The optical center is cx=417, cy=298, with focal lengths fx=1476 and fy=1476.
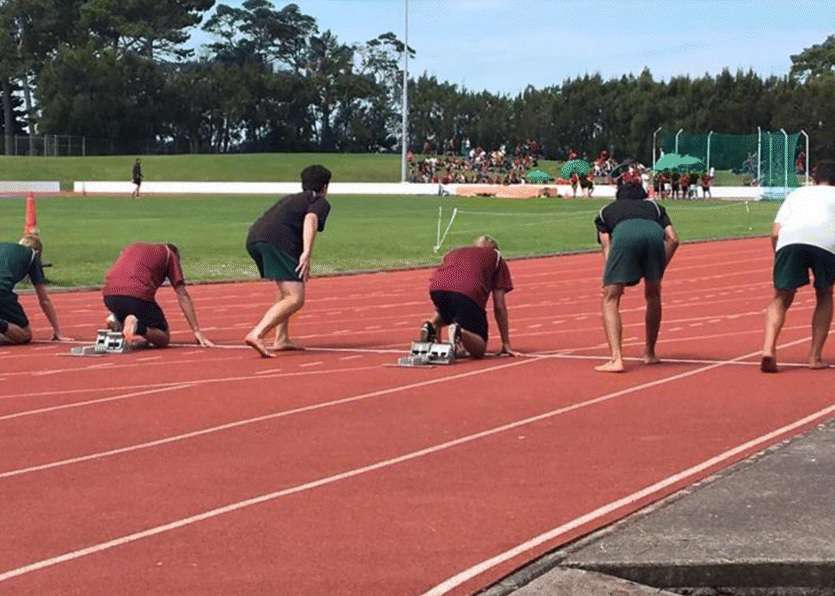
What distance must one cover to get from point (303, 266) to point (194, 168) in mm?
83248

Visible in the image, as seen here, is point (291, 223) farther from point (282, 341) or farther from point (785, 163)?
point (785, 163)

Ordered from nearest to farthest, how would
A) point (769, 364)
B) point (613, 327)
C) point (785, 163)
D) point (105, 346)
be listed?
point (769, 364)
point (613, 327)
point (105, 346)
point (785, 163)

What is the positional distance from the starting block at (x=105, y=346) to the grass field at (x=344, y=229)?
28.2 feet

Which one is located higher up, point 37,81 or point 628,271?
point 37,81

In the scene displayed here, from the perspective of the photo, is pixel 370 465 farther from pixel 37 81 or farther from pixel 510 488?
pixel 37 81

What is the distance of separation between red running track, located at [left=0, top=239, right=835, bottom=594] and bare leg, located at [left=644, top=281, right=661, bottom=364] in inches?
7.7

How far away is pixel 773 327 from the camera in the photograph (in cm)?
1222

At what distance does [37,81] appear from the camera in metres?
114

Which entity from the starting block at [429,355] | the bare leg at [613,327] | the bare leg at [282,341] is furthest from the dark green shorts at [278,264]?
the bare leg at [613,327]

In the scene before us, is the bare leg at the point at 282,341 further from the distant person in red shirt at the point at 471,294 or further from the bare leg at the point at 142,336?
the distant person in red shirt at the point at 471,294

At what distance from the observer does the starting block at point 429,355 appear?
505 inches

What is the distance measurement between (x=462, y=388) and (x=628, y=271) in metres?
1.92

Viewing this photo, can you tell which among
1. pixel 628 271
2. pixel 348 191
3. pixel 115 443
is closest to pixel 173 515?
pixel 115 443

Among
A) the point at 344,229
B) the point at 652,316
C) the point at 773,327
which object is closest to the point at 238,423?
the point at 652,316
